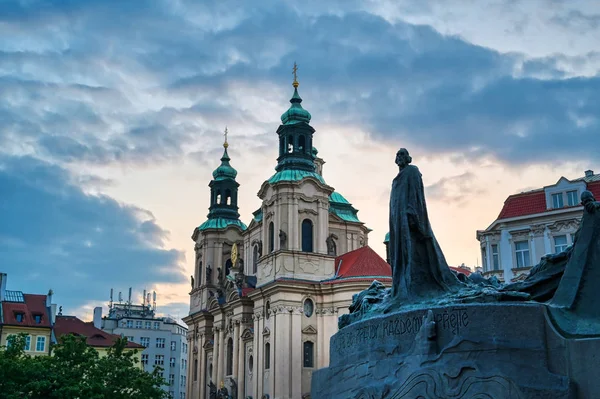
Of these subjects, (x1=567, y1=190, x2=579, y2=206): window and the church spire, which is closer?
(x1=567, y1=190, x2=579, y2=206): window

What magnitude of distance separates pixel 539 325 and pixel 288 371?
41685mm

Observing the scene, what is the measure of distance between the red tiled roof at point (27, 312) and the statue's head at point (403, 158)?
5016 cm

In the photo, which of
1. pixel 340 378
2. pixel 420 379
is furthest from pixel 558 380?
pixel 340 378

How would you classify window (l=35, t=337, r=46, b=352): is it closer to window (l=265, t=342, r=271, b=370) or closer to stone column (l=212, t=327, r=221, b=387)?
stone column (l=212, t=327, r=221, b=387)

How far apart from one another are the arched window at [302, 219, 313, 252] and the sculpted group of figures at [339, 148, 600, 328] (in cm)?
4226

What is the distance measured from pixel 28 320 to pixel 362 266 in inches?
1017

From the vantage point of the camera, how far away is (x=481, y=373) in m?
9.70

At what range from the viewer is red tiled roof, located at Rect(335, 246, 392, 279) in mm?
52281

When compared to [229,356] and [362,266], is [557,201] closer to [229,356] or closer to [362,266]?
[362,266]

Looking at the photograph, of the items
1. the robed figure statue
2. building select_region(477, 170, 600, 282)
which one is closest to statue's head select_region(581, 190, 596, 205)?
the robed figure statue

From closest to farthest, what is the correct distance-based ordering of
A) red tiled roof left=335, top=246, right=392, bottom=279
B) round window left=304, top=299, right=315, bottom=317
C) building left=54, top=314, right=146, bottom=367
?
red tiled roof left=335, top=246, right=392, bottom=279
round window left=304, top=299, right=315, bottom=317
building left=54, top=314, right=146, bottom=367

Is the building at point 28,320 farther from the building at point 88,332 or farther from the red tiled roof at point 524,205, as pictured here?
the red tiled roof at point 524,205

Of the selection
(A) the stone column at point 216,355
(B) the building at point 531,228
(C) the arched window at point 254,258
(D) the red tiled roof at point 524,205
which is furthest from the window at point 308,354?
(D) the red tiled roof at point 524,205

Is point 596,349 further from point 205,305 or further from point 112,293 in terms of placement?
point 112,293
